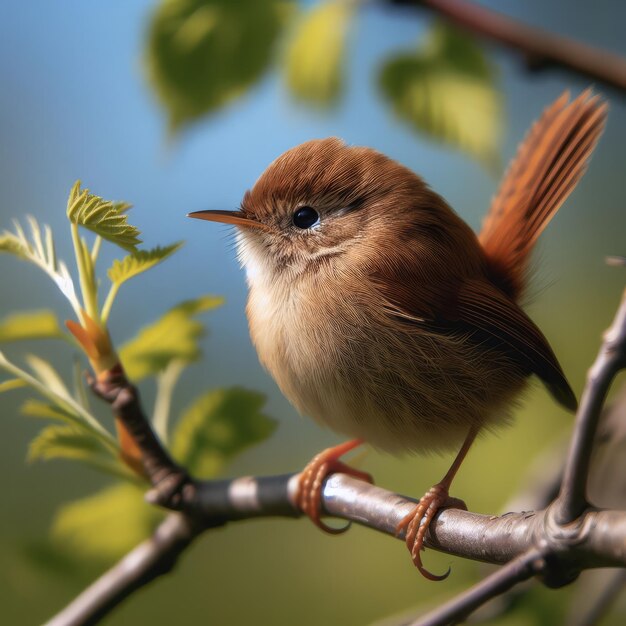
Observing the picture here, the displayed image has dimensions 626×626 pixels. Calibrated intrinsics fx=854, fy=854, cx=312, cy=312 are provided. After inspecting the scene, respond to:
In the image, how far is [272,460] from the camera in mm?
1174

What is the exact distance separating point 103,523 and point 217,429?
17cm

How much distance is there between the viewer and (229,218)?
0.85 meters

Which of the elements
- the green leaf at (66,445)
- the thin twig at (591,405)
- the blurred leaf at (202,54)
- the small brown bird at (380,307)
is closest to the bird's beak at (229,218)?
the small brown bird at (380,307)

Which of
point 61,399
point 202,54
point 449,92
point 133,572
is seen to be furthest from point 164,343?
point 449,92

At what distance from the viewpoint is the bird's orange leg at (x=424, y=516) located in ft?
2.44

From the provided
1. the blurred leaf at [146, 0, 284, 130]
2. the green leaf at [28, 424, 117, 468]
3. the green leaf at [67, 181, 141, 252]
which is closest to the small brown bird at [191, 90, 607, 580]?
the blurred leaf at [146, 0, 284, 130]

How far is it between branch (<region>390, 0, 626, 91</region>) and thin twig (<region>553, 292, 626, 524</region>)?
1.65 feet

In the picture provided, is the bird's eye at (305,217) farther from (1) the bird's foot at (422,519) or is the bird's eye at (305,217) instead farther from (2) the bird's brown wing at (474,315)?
(1) the bird's foot at (422,519)

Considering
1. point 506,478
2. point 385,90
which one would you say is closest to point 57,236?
point 385,90

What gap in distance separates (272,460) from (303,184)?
43 cm

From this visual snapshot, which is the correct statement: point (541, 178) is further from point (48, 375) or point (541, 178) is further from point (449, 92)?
point (48, 375)

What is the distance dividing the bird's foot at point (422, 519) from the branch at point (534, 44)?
1.47ft

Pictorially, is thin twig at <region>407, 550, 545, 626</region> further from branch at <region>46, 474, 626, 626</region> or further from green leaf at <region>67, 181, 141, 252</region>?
green leaf at <region>67, 181, 141, 252</region>

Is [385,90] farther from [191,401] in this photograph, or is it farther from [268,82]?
[191,401]
